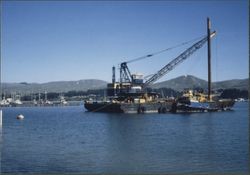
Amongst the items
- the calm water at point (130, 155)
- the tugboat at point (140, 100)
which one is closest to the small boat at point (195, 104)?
the tugboat at point (140, 100)

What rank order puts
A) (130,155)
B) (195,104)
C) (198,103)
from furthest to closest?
1. (198,103)
2. (195,104)
3. (130,155)

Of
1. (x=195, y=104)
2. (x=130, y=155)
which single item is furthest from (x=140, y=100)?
(x=130, y=155)

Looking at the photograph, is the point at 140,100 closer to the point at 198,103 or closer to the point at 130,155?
the point at 198,103

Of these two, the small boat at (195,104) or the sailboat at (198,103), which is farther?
the sailboat at (198,103)

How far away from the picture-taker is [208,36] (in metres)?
86.1

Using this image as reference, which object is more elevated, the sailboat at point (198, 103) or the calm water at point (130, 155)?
the sailboat at point (198, 103)

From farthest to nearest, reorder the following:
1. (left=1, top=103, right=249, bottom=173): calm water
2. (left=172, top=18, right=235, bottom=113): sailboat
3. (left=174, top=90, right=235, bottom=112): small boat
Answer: (left=172, top=18, right=235, bottom=113): sailboat
(left=174, top=90, right=235, bottom=112): small boat
(left=1, top=103, right=249, bottom=173): calm water

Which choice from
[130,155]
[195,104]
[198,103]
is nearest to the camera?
[130,155]

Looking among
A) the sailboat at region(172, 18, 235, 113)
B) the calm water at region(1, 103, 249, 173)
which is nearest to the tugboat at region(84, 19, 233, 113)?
the sailboat at region(172, 18, 235, 113)

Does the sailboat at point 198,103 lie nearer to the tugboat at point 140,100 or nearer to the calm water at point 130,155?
the tugboat at point 140,100

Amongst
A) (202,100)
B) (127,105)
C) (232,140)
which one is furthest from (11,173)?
(202,100)

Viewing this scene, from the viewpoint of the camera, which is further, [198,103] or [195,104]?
[198,103]

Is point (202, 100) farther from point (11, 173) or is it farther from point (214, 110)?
point (11, 173)

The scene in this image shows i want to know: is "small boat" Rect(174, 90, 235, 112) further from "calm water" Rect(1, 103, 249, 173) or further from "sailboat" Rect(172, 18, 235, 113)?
"calm water" Rect(1, 103, 249, 173)
